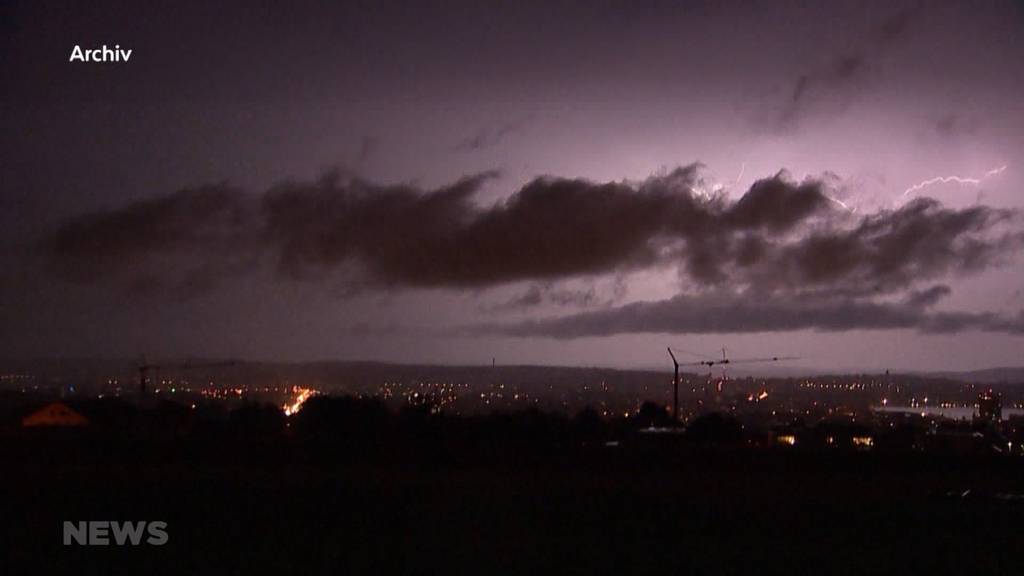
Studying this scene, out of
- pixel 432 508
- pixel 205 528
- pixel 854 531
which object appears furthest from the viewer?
pixel 432 508

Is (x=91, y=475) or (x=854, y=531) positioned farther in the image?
(x=91, y=475)

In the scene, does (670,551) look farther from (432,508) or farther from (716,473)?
(716,473)

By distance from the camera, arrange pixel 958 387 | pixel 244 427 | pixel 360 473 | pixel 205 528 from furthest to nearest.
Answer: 1. pixel 958 387
2. pixel 244 427
3. pixel 360 473
4. pixel 205 528

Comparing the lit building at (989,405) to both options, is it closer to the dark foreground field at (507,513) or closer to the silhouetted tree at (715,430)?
the silhouetted tree at (715,430)

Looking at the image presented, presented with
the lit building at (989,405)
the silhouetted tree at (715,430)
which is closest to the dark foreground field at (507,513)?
the silhouetted tree at (715,430)

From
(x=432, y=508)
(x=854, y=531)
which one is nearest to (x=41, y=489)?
(x=432, y=508)

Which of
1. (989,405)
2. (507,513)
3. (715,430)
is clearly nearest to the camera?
(507,513)

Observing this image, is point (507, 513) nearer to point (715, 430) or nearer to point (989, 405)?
point (715, 430)

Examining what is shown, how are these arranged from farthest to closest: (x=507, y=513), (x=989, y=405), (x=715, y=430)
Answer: (x=989, y=405) → (x=715, y=430) → (x=507, y=513)

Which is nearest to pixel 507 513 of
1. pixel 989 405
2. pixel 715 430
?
pixel 715 430
